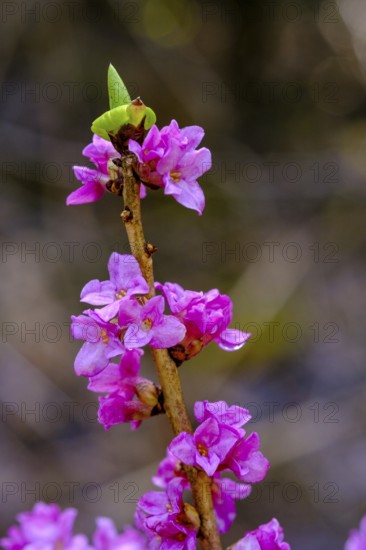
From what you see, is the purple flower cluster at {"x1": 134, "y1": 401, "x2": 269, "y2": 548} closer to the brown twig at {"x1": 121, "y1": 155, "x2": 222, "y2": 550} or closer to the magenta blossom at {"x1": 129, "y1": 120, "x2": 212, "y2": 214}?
the brown twig at {"x1": 121, "y1": 155, "x2": 222, "y2": 550}

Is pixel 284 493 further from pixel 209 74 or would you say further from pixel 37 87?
pixel 37 87

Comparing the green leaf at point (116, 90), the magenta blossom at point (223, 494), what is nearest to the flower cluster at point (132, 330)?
the magenta blossom at point (223, 494)

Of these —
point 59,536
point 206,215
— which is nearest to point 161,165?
point 59,536

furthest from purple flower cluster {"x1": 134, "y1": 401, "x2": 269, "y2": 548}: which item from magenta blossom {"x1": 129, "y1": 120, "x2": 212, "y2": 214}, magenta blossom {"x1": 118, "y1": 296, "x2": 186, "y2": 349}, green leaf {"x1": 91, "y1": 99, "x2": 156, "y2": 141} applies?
green leaf {"x1": 91, "y1": 99, "x2": 156, "y2": 141}

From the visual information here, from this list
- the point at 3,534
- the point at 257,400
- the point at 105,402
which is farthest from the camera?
the point at 257,400

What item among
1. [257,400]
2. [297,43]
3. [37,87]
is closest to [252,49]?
[297,43]
